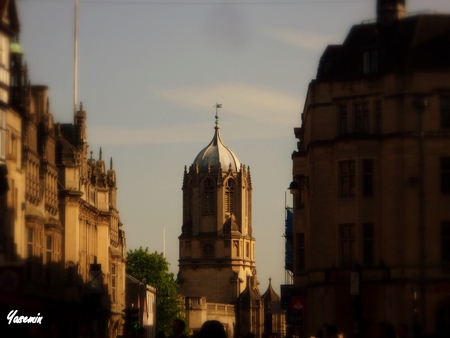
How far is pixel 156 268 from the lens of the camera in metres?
144

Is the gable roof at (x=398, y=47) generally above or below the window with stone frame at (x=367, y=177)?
above

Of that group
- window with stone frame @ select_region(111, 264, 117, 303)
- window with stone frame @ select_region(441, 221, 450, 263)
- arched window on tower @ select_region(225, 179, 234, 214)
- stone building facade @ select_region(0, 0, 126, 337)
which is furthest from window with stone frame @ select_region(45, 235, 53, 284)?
arched window on tower @ select_region(225, 179, 234, 214)

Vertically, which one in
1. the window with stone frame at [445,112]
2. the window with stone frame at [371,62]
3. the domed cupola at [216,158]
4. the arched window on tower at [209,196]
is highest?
the domed cupola at [216,158]

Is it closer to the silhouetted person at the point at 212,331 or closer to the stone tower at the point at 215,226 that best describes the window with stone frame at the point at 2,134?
the silhouetted person at the point at 212,331

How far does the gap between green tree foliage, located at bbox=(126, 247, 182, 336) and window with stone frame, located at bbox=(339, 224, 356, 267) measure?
9166 cm

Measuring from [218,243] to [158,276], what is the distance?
1837 inches

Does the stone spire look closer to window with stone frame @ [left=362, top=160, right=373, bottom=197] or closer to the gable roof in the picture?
the gable roof

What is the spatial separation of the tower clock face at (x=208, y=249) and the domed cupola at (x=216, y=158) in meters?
10.9

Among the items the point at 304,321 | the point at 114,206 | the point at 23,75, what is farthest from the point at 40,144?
the point at 114,206

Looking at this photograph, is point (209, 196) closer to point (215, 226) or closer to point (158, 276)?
point (215, 226)

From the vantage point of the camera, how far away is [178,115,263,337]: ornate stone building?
186m

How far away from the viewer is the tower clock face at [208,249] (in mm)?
190250

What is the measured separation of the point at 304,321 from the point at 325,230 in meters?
7.32

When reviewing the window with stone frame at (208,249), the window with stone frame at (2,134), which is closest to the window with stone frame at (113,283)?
the window with stone frame at (2,134)
